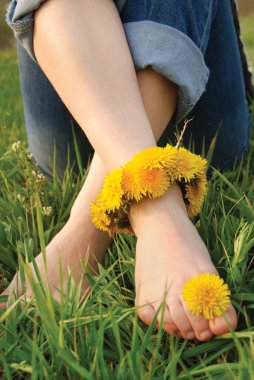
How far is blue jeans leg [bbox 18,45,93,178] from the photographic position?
1434 millimetres

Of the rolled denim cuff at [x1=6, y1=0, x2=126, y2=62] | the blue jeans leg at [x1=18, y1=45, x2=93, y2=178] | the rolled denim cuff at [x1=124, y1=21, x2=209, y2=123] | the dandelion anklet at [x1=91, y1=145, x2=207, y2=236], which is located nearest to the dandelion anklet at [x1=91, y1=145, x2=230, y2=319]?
the dandelion anklet at [x1=91, y1=145, x2=207, y2=236]

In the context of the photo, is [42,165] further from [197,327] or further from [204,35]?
[197,327]

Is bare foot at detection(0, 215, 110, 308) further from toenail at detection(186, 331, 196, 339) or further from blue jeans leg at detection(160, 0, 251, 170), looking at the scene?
blue jeans leg at detection(160, 0, 251, 170)

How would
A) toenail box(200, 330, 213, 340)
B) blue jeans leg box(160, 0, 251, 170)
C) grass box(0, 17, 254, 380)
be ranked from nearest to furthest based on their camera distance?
grass box(0, 17, 254, 380) → toenail box(200, 330, 213, 340) → blue jeans leg box(160, 0, 251, 170)

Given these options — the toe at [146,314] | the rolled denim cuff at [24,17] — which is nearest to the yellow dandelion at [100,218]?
the toe at [146,314]

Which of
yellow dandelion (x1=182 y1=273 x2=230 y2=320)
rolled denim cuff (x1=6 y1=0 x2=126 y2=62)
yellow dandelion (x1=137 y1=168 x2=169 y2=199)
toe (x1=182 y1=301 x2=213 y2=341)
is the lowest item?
toe (x1=182 y1=301 x2=213 y2=341)

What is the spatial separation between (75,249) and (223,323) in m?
0.37

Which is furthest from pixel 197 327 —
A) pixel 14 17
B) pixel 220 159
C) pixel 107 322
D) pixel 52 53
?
pixel 220 159

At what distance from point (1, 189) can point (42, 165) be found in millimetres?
245

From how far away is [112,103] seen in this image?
101 centimetres

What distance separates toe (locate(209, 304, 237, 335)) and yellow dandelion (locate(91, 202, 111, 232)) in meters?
0.27

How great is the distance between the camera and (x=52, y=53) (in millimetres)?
1043

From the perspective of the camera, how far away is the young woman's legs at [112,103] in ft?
3.12

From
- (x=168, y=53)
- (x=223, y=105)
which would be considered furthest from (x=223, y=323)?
(x=223, y=105)
